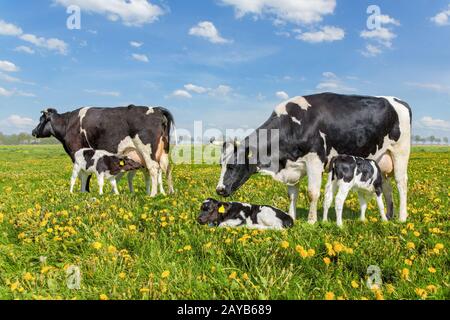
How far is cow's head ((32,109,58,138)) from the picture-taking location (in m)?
14.7

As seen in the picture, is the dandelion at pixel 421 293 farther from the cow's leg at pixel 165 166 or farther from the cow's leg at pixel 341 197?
the cow's leg at pixel 165 166

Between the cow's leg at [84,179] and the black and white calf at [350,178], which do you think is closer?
the black and white calf at [350,178]

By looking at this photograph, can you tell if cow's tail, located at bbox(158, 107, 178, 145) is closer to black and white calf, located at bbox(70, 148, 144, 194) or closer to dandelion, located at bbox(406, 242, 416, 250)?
black and white calf, located at bbox(70, 148, 144, 194)

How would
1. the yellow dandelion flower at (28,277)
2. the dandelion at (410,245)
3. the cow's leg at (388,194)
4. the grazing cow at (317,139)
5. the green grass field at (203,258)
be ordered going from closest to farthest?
the green grass field at (203,258), the yellow dandelion flower at (28,277), the dandelion at (410,245), the grazing cow at (317,139), the cow's leg at (388,194)

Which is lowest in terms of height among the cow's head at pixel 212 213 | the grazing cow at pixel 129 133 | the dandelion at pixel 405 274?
the dandelion at pixel 405 274

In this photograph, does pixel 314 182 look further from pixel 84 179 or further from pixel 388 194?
A: pixel 84 179

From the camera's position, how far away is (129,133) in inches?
508

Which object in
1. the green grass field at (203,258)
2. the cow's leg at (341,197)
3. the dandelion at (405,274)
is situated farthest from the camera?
the cow's leg at (341,197)

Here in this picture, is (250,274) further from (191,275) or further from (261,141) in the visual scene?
(261,141)

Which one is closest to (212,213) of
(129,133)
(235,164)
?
(235,164)

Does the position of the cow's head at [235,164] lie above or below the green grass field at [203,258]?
above

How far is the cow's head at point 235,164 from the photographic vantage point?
27.4ft

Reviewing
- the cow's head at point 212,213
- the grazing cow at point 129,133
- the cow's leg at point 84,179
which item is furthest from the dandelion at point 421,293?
the cow's leg at point 84,179

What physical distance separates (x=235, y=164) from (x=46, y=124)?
32.3ft
